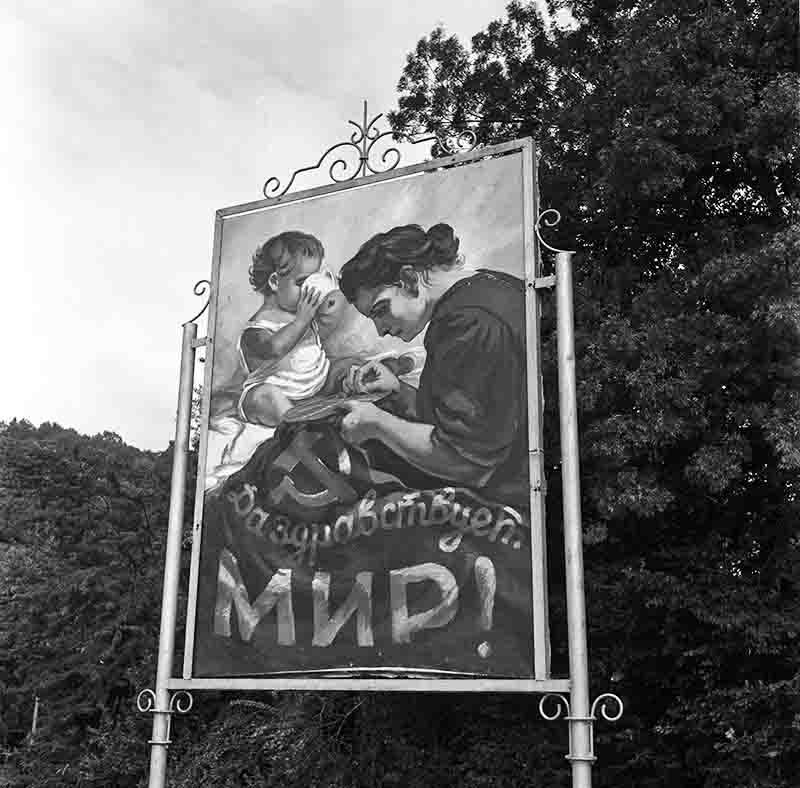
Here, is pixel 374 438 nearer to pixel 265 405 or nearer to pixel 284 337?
pixel 265 405

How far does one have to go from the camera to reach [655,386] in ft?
23.3

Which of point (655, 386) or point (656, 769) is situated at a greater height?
point (655, 386)

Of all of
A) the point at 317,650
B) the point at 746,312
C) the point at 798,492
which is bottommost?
the point at 317,650

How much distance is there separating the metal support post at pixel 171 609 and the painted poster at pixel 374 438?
0.55 ft

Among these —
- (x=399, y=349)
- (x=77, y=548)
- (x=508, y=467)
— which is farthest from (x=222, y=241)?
(x=77, y=548)

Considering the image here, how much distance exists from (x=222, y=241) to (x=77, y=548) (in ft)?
32.9

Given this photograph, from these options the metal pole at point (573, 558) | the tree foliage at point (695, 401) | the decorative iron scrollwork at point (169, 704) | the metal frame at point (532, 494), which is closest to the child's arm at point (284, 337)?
the metal frame at point (532, 494)

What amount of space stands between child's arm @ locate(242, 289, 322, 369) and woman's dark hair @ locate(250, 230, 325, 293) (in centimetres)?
28

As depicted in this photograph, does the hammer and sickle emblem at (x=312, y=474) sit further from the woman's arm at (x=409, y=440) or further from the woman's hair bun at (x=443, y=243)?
the woman's hair bun at (x=443, y=243)

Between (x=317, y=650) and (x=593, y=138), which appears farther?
(x=593, y=138)

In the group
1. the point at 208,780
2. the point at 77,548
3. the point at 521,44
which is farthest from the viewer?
the point at 77,548

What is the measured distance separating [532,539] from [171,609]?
238 centimetres

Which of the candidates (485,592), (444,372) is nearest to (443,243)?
(444,372)

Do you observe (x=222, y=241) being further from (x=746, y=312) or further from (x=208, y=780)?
(x=208, y=780)
